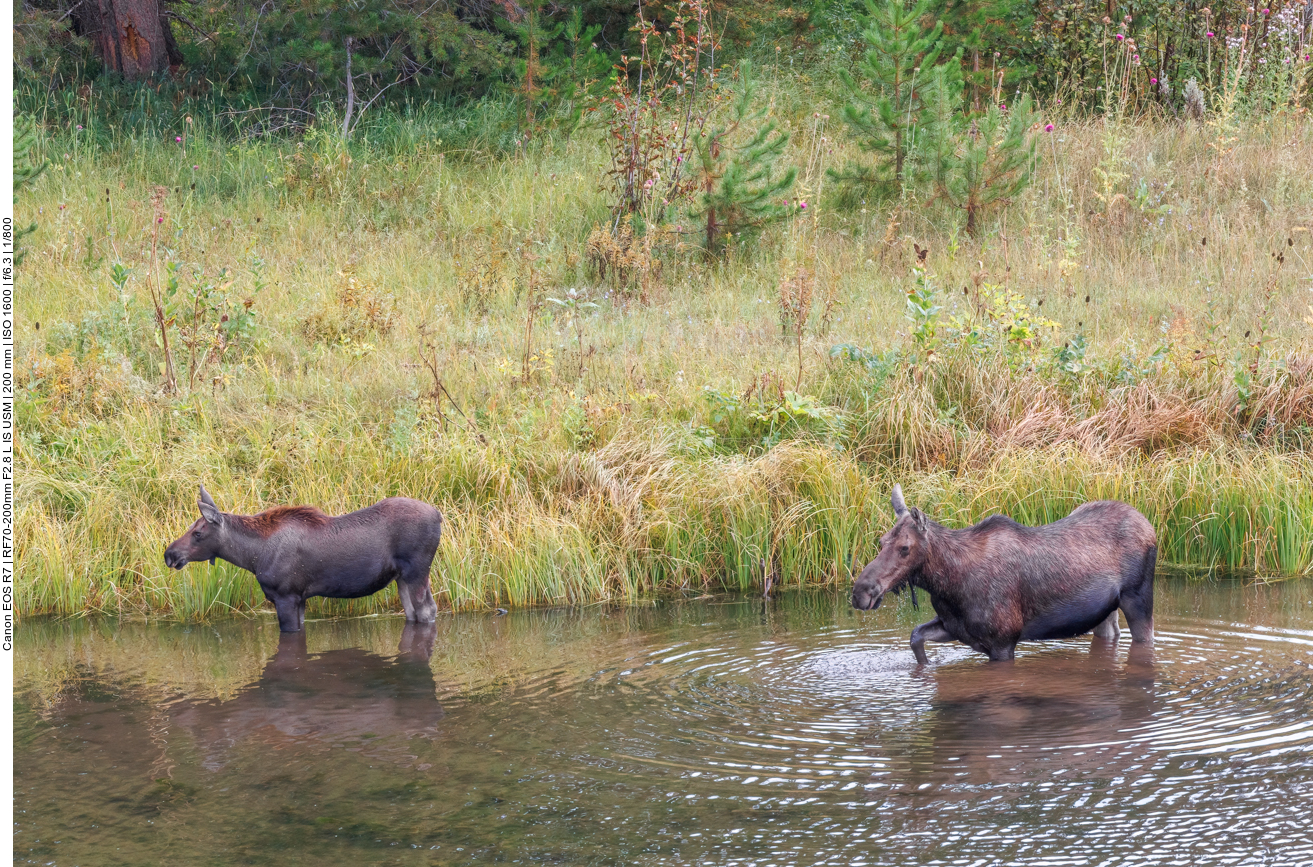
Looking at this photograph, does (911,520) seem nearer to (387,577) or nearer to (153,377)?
(387,577)

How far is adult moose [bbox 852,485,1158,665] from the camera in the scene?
730 centimetres

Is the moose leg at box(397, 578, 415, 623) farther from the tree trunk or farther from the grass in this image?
the tree trunk

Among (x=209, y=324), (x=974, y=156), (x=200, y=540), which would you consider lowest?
(x=200, y=540)

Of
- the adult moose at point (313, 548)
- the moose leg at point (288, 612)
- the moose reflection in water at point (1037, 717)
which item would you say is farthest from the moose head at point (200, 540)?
the moose reflection in water at point (1037, 717)

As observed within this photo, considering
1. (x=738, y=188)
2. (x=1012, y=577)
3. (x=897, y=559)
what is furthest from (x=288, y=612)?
(x=738, y=188)

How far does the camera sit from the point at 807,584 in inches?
389

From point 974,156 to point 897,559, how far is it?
936 cm

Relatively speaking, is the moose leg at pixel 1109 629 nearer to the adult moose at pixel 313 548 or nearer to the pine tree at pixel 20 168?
the adult moose at pixel 313 548

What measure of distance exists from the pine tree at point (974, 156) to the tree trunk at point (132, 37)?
39.6 feet

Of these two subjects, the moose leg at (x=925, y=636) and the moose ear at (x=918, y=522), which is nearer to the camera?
the moose ear at (x=918, y=522)

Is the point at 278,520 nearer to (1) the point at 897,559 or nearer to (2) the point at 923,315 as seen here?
(1) the point at 897,559

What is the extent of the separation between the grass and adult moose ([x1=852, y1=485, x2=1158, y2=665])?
7.63ft

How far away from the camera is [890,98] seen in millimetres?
16281

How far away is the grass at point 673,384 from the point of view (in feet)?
32.3
